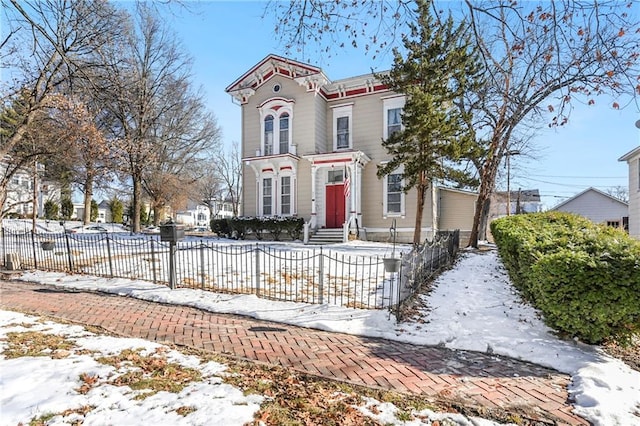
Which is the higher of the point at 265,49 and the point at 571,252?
the point at 265,49

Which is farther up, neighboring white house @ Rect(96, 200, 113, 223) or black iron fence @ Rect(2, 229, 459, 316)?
neighboring white house @ Rect(96, 200, 113, 223)

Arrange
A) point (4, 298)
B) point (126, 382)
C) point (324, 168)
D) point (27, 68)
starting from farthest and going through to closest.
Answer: point (324, 168) → point (27, 68) → point (4, 298) → point (126, 382)

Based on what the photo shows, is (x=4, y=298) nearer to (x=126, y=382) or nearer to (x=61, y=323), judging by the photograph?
(x=61, y=323)

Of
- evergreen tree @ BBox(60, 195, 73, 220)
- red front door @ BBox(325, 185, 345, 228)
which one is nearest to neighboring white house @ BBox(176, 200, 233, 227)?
evergreen tree @ BBox(60, 195, 73, 220)

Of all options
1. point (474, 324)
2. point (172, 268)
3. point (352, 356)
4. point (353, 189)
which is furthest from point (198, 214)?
point (352, 356)

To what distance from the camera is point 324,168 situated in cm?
1672

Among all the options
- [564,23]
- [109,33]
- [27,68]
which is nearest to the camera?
[564,23]

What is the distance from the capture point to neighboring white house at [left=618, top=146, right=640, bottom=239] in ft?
52.4

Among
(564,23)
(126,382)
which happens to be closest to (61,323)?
(126,382)

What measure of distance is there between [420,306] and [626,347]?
110 inches

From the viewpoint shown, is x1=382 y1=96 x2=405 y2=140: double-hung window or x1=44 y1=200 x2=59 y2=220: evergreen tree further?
x1=44 y1=200 x2=59 y2=220: evergreen tree

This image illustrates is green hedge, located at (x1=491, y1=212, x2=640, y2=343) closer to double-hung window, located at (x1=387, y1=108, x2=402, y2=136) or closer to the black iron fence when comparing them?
the black iron fence

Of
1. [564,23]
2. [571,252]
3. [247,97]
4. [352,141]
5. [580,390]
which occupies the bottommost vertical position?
[580,390]

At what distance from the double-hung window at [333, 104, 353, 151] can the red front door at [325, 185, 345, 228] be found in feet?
7.35
